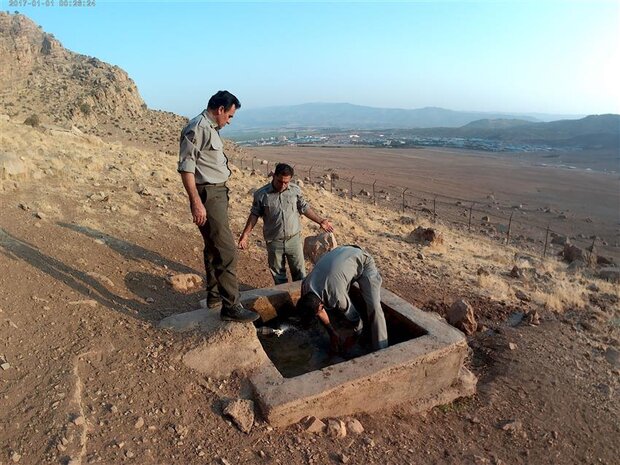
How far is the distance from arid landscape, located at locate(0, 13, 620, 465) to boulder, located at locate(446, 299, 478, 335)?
0.11 meters

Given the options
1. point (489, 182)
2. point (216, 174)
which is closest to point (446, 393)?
point (216, 174)

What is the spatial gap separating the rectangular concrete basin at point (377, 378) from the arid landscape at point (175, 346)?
126 millimetres

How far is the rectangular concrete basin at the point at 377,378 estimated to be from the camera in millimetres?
3268

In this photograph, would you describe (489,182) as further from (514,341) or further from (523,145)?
(523,145)

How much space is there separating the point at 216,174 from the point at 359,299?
217cm

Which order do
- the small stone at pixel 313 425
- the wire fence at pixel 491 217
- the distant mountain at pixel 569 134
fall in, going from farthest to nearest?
the distant mountain at pixel 569 134, the wire fence at pixel 491 217, the small stone at pixel 313 425

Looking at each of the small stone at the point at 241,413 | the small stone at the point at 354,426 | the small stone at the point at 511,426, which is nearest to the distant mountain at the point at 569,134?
the small stone at the point at 511,426

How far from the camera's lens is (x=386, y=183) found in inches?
1152

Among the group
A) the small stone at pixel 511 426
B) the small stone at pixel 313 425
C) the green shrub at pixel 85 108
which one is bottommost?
the small stone at pixel 511 426

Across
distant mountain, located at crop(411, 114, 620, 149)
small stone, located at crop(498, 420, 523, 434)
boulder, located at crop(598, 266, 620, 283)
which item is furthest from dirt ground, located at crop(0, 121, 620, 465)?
distant mountain, located at crop(411, 114, 620, 149)

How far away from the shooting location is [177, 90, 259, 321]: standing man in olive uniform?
3.40 meters

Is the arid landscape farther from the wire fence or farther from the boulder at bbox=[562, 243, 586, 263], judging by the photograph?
the wire fence

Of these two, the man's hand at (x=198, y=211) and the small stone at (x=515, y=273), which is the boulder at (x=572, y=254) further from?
the man's hand at (x=198, y=211)

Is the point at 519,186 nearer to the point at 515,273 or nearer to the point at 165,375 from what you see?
the point at 515,273
